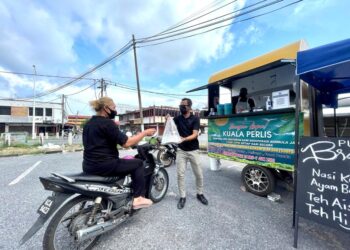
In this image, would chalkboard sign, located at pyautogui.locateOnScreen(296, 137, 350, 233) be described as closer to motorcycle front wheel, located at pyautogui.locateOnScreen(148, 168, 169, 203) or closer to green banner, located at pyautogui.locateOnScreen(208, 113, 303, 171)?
green banner, located at pyautogui.locateOnScreen(208, 113, 303, 171)

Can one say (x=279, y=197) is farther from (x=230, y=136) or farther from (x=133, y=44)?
(x=133, y=44)

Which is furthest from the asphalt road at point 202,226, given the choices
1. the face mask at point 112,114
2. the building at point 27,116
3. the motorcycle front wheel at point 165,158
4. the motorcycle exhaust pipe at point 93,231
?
the building at point 27,116

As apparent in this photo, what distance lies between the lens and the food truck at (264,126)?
306cm

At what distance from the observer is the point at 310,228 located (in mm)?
2438

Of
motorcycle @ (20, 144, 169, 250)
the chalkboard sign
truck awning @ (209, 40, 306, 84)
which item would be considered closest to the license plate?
motorcycle @ (20, 144, 169, 250)

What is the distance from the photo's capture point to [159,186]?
3.23 m

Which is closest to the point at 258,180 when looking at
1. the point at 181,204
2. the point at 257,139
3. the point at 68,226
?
the point at 257,139

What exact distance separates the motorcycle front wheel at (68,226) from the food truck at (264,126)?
2.77 meters

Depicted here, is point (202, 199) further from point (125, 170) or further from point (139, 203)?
point (125, 170)

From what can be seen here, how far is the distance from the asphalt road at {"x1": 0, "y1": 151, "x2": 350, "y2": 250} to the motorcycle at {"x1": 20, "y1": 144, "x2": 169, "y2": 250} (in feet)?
0.91

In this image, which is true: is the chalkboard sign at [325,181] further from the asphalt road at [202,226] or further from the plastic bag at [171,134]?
the plastic bag at [171,134]

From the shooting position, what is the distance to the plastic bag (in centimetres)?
293

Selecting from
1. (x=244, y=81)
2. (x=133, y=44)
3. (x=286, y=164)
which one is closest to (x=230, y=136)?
(x=286, y=164)

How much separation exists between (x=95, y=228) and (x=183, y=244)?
3.14 ft
